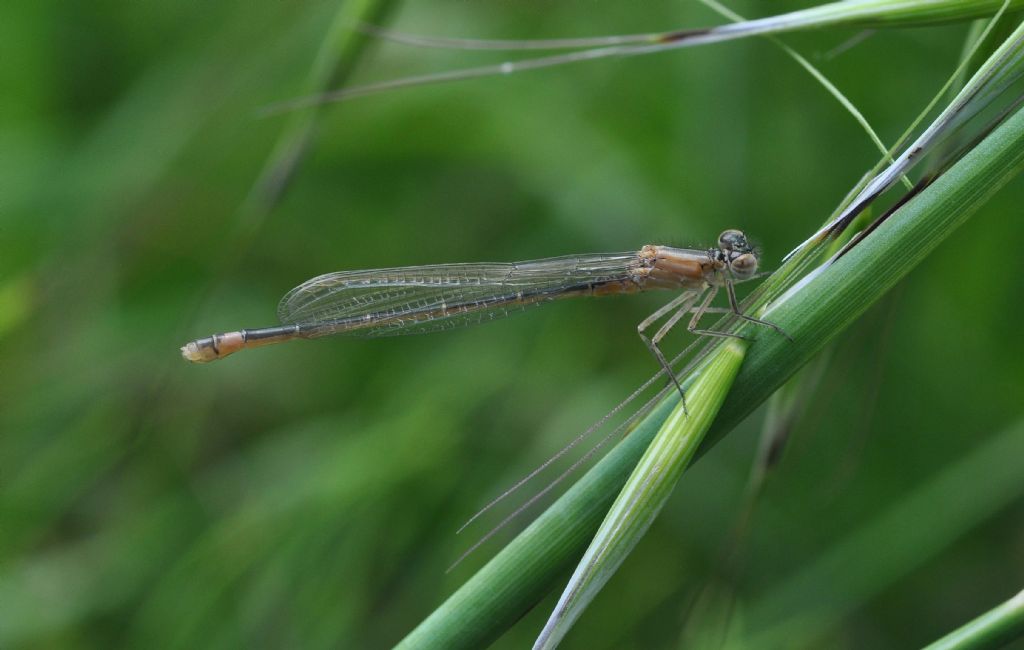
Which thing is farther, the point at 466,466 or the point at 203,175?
the point at 203,175

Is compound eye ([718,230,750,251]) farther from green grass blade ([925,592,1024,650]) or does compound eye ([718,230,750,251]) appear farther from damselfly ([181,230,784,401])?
green grass blade ([925,592,1024,650])

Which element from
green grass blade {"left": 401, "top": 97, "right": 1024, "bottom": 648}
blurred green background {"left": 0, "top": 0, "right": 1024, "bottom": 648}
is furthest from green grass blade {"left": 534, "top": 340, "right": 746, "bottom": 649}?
blurred green background {"left": 0, "top": 0, "right": 1024, "bottom": 648}

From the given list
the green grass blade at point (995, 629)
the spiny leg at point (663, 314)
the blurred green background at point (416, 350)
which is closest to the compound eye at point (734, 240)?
the spiny leg at point (663, 314)

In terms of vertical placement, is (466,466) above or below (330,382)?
below

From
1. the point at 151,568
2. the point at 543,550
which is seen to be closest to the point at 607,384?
the point at 151,568

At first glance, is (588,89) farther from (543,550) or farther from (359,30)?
(543,550)
